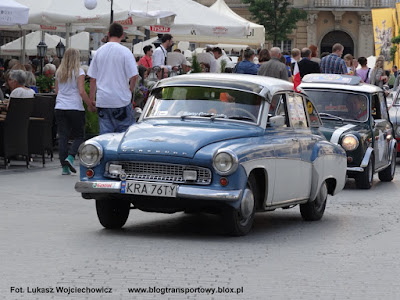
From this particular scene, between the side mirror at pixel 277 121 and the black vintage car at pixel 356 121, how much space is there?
5.06 metres

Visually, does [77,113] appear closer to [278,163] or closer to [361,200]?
[361,200]

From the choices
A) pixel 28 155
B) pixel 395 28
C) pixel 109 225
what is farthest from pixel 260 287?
pixel 395 28

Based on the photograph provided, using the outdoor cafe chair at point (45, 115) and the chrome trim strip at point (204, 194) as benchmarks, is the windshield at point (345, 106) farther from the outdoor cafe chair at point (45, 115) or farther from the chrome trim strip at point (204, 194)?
the chrome trim strip at point (204, 194)

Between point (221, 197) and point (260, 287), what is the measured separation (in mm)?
2230

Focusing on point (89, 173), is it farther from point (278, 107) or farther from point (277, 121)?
point (278, 107)

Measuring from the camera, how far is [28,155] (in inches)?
679

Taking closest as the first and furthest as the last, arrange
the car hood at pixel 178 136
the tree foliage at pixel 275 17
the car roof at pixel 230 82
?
the car hood at pixel 178 136 → the car roof at pixel 230 82 → the tree foliage at pixel 275 17

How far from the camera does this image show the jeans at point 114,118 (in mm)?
14430

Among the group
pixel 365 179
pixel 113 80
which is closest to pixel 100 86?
pixel 113 80

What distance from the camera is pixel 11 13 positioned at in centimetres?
1791

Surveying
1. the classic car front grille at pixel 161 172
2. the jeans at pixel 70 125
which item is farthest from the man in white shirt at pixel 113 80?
the classic car front grille at pixel 161 172

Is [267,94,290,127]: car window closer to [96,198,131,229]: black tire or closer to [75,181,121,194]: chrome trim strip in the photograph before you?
[96,198,131,229]: black tire

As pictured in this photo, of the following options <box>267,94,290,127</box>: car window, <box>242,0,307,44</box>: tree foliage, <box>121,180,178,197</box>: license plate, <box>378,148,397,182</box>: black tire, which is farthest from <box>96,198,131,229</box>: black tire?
<box>242,0,307,44</box>: tree foliage

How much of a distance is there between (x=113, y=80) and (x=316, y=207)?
343 centimetres
